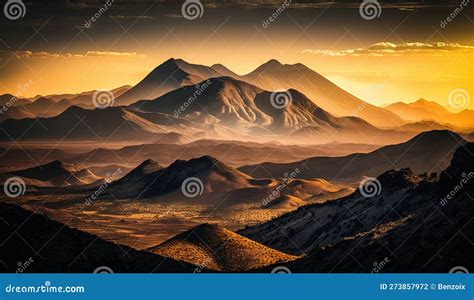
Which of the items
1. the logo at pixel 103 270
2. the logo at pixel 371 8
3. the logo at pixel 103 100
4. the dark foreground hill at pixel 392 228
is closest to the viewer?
the logo at pixel 103 270

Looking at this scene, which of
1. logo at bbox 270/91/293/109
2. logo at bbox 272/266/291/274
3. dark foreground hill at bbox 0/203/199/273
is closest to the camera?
logo at bbox 272/266/291/274

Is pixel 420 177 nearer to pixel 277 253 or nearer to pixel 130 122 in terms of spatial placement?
pixel 277 253

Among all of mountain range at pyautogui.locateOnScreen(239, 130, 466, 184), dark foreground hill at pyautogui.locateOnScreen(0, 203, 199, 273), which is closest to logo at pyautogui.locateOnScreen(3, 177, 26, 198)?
mountain range at pyautogui.locateOnScreen(239, 130, 466, 184)

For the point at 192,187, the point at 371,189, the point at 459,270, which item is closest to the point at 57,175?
the point at 192,187

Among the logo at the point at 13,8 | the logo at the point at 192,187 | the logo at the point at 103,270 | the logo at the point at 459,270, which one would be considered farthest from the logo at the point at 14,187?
the logo at the point at 459,270

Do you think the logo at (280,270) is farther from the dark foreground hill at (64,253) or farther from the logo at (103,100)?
the logo at (103,100)

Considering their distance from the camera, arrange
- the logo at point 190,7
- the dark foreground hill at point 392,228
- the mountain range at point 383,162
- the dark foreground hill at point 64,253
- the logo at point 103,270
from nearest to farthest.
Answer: the logo at point 103,270
the dark foreground hill at point 64,253
the dark foreground hill at point 392,228
the logo at point 190,7
the mountain range at point 383,162

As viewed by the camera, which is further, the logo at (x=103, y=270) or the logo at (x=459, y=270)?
the logo at (x=103, y=270)

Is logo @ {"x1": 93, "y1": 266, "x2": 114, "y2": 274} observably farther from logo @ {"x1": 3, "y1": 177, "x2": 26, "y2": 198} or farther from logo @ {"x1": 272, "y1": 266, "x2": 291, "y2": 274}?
logo @ {"x1": 3, "y1": 177, "x2": 26, "y2": 198}

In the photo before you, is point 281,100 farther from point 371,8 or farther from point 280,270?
point 280,270

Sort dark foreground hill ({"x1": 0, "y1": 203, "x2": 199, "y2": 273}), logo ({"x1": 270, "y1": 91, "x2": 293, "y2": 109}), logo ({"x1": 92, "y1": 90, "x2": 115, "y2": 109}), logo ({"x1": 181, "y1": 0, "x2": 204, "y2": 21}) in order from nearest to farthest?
dark foreground hill ({"x1": 0, "y1": 203, "x2": 199, "y2": 273}) → logo ({"x1": 181, "y1": 0, "x2": 204, "y2": 21}) → logo ({"x1": 92, "y1": 90, "x2": 115, "y2": 109}) → logo ({"x1": 270, "y1": 91, "x2": 293, "y2": 109})

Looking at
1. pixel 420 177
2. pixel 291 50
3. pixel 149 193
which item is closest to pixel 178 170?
pixel 149 193

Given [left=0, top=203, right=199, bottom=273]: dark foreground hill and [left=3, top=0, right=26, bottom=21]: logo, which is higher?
[left=3, top=0, right=26, bottom=21]: logo

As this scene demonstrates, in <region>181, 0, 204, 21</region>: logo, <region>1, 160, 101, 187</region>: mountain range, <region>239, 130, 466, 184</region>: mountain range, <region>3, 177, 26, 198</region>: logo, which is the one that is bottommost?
<region>3, 177, 26, 198</region>: logo
